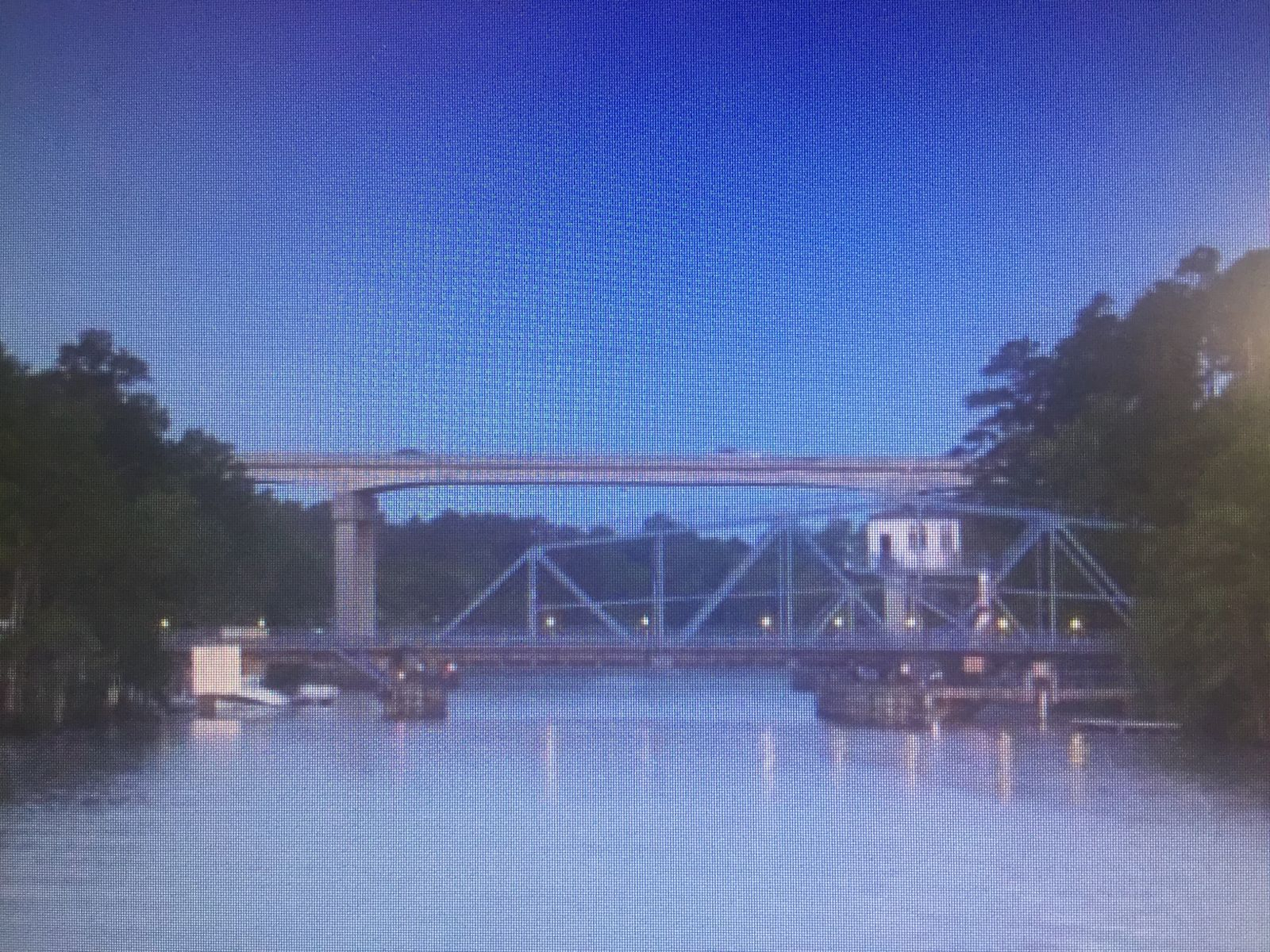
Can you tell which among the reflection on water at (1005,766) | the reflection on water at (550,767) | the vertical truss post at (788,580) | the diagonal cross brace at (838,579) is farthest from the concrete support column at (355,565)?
the reflection on water at (1005,766)

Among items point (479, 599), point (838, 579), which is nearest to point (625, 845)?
point (479, 599)

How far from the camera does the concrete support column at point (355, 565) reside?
9.52 meters

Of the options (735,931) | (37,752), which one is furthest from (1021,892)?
(37,752)

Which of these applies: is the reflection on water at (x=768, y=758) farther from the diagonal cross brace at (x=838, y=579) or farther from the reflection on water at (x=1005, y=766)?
the diagonal cross brace at (x=838, y=579)

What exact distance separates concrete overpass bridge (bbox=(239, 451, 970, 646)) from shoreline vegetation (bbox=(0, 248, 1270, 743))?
0.22 m

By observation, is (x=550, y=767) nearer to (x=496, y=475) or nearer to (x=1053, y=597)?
(x=496, y=475)

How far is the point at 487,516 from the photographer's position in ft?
37.5

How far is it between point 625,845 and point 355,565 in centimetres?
543

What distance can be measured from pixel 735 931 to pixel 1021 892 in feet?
3.16

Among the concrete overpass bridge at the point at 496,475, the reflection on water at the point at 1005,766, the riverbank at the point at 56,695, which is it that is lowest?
the reflection on water at the point at 1005,766

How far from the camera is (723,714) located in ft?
43.8

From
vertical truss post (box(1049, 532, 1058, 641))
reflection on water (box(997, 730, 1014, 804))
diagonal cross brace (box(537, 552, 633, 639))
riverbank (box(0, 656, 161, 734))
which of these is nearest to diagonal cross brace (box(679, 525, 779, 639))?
diagonal cross brace (box(537, 552, 633, 639))

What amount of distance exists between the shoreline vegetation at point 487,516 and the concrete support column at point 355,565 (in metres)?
0.16

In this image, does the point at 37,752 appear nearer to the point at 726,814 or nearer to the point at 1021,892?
the point at 726,814
